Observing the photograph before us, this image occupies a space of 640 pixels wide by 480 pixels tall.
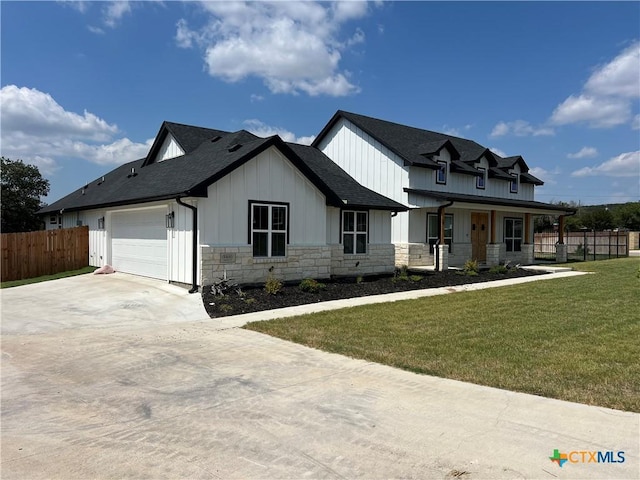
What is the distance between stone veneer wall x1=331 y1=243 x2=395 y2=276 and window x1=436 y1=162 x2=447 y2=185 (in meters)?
6.33

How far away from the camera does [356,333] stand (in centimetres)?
884

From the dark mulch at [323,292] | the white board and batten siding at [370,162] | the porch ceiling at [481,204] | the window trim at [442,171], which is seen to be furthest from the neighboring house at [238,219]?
the window trim at [442,171]

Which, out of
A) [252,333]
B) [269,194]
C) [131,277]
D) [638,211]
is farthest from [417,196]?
[638,211]

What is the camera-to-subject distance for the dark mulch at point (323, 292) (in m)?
11.8

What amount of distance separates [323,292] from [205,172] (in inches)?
199

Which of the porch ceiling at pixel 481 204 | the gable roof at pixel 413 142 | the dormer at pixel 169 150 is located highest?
the gable roof at pixel 413 142

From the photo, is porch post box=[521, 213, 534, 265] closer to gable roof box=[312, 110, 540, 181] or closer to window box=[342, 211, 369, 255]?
gable roof box=[312, 110, 540, 181]

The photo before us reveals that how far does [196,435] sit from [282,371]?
225 centimetres

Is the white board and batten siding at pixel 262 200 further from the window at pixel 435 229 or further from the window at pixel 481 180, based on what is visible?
the window at pixel 481 180

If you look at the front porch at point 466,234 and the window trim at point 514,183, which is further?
the window trim at point 514,183

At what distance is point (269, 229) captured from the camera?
583 inches

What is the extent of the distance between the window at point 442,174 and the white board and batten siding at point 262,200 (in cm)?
952

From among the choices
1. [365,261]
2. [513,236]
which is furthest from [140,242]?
[513,236]

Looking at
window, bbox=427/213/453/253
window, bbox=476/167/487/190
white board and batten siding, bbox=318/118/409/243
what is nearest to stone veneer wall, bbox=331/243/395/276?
white board and batten siding, bbox=318/118/409/243
